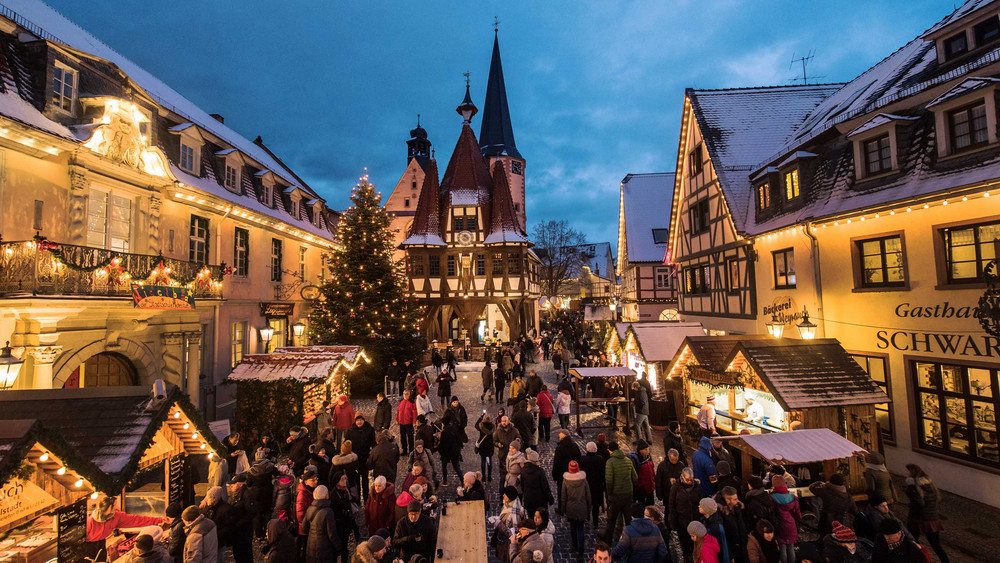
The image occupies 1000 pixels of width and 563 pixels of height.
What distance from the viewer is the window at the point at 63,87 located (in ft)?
33.1

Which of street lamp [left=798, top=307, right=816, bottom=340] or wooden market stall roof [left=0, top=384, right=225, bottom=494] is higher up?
street lamp [left=798, top=307, right=816, bottom=340]

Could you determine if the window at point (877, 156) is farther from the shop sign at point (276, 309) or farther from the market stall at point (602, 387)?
the shop sign at point (276, 309)

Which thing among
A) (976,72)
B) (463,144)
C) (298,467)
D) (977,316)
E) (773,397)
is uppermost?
(463,144)

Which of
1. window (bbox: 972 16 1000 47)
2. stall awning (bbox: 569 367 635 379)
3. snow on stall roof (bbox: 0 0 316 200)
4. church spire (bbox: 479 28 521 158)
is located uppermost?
church spire (bbox: 479 28 521 158)

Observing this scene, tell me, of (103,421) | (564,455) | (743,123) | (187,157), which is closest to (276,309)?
(187,157)

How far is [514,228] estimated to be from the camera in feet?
102

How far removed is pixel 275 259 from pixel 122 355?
26.4 feet

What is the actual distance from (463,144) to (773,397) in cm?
A: 2764

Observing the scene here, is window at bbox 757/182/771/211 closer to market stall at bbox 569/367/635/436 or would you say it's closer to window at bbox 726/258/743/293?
window at bbox 726/258/743/293

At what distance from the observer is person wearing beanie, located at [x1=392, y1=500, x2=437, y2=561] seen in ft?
18.7

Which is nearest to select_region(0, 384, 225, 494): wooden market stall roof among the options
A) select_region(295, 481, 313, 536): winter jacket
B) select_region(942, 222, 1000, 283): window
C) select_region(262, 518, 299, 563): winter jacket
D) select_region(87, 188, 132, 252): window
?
select_region(262, 518, 299, 563): winter jacket

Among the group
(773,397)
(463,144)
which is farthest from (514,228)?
(773,397)

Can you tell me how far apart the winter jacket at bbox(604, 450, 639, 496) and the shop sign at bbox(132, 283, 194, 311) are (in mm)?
10942

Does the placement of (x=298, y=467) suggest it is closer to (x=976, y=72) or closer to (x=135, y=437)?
(x=135, y=437)
